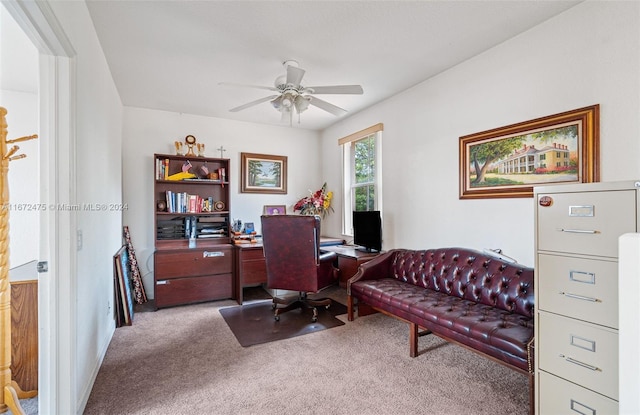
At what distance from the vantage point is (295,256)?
10.6ft

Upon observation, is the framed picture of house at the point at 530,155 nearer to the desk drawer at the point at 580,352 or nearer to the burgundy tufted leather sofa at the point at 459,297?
the burgundy tufted leather sofa at the point at 459,297

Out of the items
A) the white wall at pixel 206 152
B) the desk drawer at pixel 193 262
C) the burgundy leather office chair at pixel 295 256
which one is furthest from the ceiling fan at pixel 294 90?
the desk drawer at pixel 193 262

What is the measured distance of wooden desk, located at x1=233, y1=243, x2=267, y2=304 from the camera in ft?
12.8

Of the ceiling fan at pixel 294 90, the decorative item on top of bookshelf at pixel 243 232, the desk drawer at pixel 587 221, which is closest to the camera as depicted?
the desk drawer at pixel 587 221

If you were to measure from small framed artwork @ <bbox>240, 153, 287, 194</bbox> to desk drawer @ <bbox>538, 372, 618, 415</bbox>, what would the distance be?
4.19 metres

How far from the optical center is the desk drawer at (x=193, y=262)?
3686 millimetres

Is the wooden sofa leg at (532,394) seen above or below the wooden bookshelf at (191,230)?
below

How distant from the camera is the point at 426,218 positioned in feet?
11.0

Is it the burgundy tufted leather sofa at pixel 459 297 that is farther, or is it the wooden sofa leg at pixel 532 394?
the burgundy tufted leather sofa at pixel 459 297

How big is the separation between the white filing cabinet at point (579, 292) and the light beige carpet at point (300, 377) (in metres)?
0.49

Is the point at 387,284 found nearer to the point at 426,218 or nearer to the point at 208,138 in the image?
the point at 426,218

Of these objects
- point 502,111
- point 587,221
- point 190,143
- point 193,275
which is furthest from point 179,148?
point 587,221

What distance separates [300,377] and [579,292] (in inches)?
70.6

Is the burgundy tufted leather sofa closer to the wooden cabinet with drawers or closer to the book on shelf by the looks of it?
the wooden cabinet with drawers
